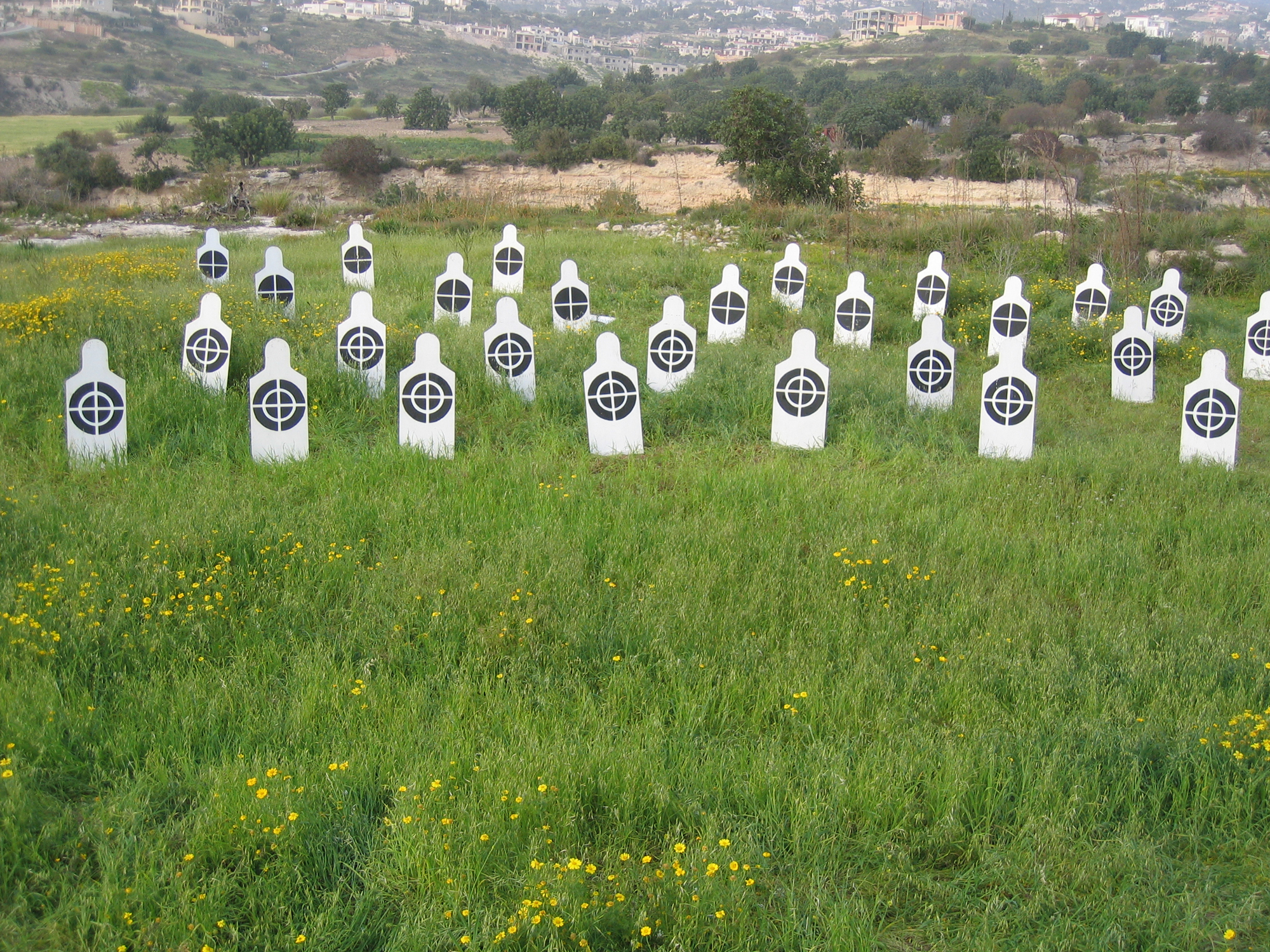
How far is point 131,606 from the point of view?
4.97m

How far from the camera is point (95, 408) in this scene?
7766 mm

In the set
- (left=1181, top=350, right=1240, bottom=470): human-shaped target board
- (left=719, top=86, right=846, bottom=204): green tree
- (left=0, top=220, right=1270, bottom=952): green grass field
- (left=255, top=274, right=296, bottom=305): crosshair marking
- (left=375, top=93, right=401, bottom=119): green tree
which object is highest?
(left=375, top=93, right=401, bottom=119): green tree

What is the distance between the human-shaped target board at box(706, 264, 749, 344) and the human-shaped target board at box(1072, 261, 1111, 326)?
15.0ft

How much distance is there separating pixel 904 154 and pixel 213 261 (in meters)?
30.0

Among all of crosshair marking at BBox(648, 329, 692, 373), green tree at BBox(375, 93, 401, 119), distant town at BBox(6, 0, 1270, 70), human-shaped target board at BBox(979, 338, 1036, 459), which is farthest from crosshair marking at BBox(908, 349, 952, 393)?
distant town at BBox(6, 0, 1270, 70)

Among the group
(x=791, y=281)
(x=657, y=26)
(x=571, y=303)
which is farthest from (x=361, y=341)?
(x=657, y=26)

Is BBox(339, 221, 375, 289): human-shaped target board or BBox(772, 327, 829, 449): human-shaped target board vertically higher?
BBox(339, 221, 375, 289): human-shaped target board

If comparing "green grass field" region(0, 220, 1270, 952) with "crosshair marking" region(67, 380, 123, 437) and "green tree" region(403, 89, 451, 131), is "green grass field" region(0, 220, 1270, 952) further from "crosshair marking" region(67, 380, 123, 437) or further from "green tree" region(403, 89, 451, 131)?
"green tree" region(403, 89, 451, 131)

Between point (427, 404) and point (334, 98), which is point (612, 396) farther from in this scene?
point (334, 98)

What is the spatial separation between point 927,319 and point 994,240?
30.9ft

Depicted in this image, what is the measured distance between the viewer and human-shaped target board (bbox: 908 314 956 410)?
31.4 feet

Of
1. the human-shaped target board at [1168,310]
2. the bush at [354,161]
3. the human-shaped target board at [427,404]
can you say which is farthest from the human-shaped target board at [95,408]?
the bush at [354,161]

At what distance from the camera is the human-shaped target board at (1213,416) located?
8.39m

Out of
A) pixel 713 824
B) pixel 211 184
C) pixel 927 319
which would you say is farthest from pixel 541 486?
pixel 211 184
